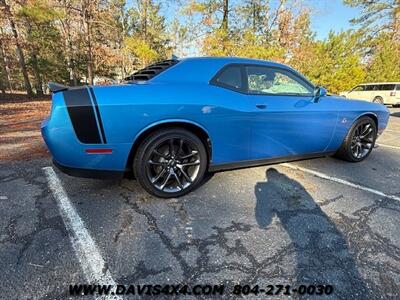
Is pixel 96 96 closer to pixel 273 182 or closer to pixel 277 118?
pixel 277 118

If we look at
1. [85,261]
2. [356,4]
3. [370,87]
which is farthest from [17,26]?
[356,4]

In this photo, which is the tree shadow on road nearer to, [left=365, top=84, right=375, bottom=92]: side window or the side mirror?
the side mirror

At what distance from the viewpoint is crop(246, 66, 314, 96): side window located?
127 inches

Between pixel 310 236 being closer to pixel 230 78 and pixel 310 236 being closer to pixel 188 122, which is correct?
pixel 188 122

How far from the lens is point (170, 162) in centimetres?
289

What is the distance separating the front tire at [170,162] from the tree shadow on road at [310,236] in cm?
83

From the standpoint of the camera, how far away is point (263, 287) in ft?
5.82

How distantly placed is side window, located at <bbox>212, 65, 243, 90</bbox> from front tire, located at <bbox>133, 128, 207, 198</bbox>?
71cm

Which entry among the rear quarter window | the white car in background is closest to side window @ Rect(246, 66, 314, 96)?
the white car in background

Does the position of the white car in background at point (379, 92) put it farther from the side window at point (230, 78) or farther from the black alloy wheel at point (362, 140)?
the side window at point (230, 78)

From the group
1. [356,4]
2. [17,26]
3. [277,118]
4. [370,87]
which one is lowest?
[370,87]

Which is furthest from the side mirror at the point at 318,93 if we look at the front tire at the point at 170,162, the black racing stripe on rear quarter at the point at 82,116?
the black racing stripe on rear quarter at the point at 82,116

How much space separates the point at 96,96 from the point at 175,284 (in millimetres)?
1765

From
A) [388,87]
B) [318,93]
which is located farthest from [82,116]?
[388,87]
